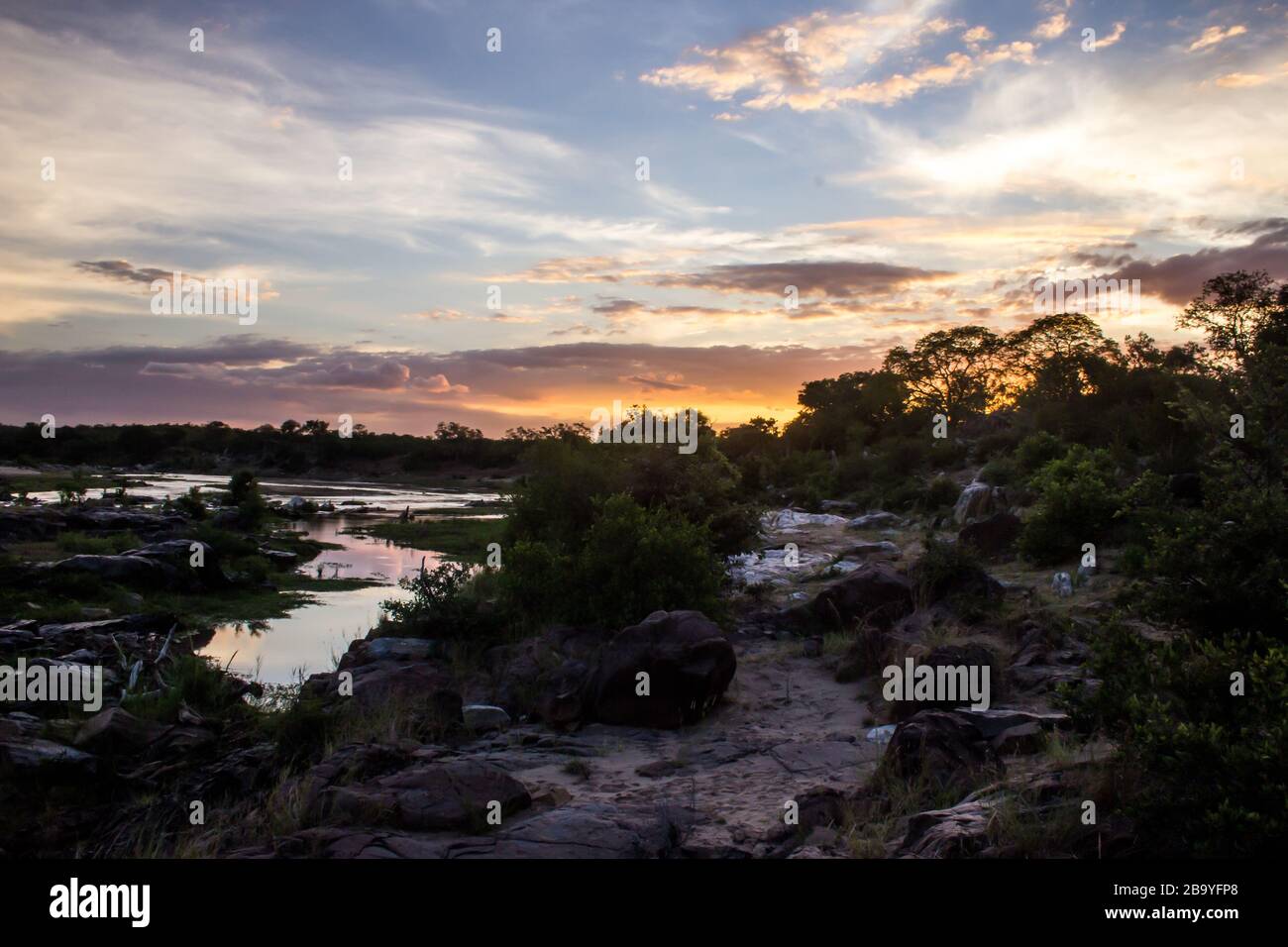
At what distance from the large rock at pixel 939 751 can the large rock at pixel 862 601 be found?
194 inches

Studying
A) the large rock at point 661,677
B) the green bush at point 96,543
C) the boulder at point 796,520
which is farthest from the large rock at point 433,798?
the green bush at point 96,543

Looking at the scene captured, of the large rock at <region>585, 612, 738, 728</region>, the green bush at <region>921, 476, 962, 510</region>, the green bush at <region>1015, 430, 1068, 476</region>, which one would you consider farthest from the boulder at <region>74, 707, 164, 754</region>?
the green bush at <region>921, 476, 962, 510</region>

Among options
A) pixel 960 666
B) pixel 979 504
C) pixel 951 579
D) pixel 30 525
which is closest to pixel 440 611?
pixel 951 579

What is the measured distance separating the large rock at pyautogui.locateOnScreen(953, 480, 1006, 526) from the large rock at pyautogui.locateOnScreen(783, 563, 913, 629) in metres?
8.58

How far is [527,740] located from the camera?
29.6 feet

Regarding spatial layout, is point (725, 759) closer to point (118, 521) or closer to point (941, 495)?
point (941, 495)

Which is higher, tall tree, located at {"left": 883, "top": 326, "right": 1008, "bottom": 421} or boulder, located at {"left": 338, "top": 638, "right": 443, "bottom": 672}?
tall tree, located at {"left": 883, "top": 326, "right": 1008, "bottom": 421}

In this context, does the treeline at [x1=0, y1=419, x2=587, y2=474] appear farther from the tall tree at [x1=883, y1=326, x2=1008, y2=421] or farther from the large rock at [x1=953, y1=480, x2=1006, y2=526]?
the large rock at [x1=953, y1=480, x2=1006, y2=526]

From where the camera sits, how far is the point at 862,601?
12.6 m

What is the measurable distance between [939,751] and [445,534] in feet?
101

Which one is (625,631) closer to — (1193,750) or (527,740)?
(527,740)

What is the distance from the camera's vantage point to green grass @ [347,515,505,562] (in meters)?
30.7
